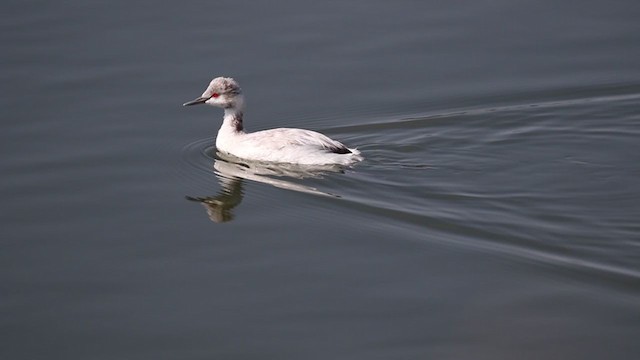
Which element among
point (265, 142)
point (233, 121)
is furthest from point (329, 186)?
point (233, 121)

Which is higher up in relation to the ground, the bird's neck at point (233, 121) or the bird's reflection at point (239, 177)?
the bird's neck at point (233, 121)

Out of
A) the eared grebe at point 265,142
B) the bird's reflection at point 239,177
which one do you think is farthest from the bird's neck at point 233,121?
the bird's reflection at point 239,177

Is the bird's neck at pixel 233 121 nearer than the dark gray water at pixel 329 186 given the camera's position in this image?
No

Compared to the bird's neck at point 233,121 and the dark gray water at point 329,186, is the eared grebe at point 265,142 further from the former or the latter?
the dark gray water at point 329,186

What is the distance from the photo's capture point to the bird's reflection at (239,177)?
35.2 feet

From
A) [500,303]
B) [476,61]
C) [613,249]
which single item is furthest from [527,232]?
[476,61]

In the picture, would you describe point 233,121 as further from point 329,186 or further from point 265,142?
point 329,186

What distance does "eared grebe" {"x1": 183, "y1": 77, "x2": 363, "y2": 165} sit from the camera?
11.4 m

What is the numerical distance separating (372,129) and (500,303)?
4.53m

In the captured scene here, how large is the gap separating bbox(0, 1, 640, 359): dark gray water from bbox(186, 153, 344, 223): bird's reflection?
4cm

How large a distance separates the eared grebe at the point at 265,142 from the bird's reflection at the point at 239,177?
0.08 metres

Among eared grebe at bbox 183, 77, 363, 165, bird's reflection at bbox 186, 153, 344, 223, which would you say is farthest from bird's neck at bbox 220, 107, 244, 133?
bird's reflection at bbox 186, 153, 344, 223

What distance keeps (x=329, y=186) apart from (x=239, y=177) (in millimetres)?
1155

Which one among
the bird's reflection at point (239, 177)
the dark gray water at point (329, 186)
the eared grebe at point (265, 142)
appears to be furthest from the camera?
the eared grebe at point (265, 142)
